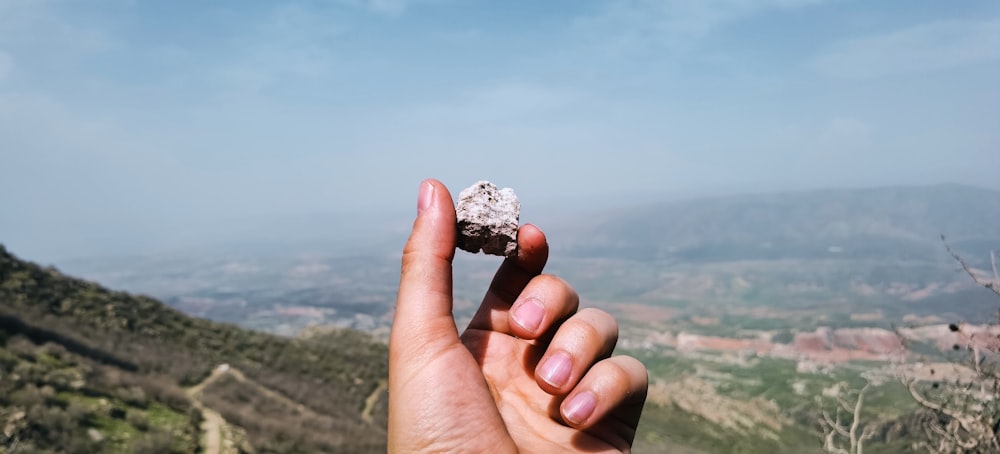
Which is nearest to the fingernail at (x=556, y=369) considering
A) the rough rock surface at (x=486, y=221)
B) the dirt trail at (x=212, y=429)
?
the rough rock surface at (x=486, y=221)

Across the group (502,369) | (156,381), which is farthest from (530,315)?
(156,381)

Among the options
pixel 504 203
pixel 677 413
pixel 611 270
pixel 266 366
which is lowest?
pixel 611 270

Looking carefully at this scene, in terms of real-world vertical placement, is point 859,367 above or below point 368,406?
below

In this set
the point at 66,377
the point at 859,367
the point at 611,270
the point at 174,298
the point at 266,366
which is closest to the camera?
the point at 66,377

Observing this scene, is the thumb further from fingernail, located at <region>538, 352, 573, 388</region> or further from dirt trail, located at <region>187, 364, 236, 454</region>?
dirt trail, located at <region>187, 364, 236, 454</region>

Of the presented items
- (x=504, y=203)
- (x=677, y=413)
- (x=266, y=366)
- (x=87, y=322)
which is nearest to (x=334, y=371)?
(x=266, y=366)

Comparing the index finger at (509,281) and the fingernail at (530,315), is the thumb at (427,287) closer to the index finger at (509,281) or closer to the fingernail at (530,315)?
the fingernail at (530,315)

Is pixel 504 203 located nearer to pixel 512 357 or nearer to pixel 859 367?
pixel 512 357
